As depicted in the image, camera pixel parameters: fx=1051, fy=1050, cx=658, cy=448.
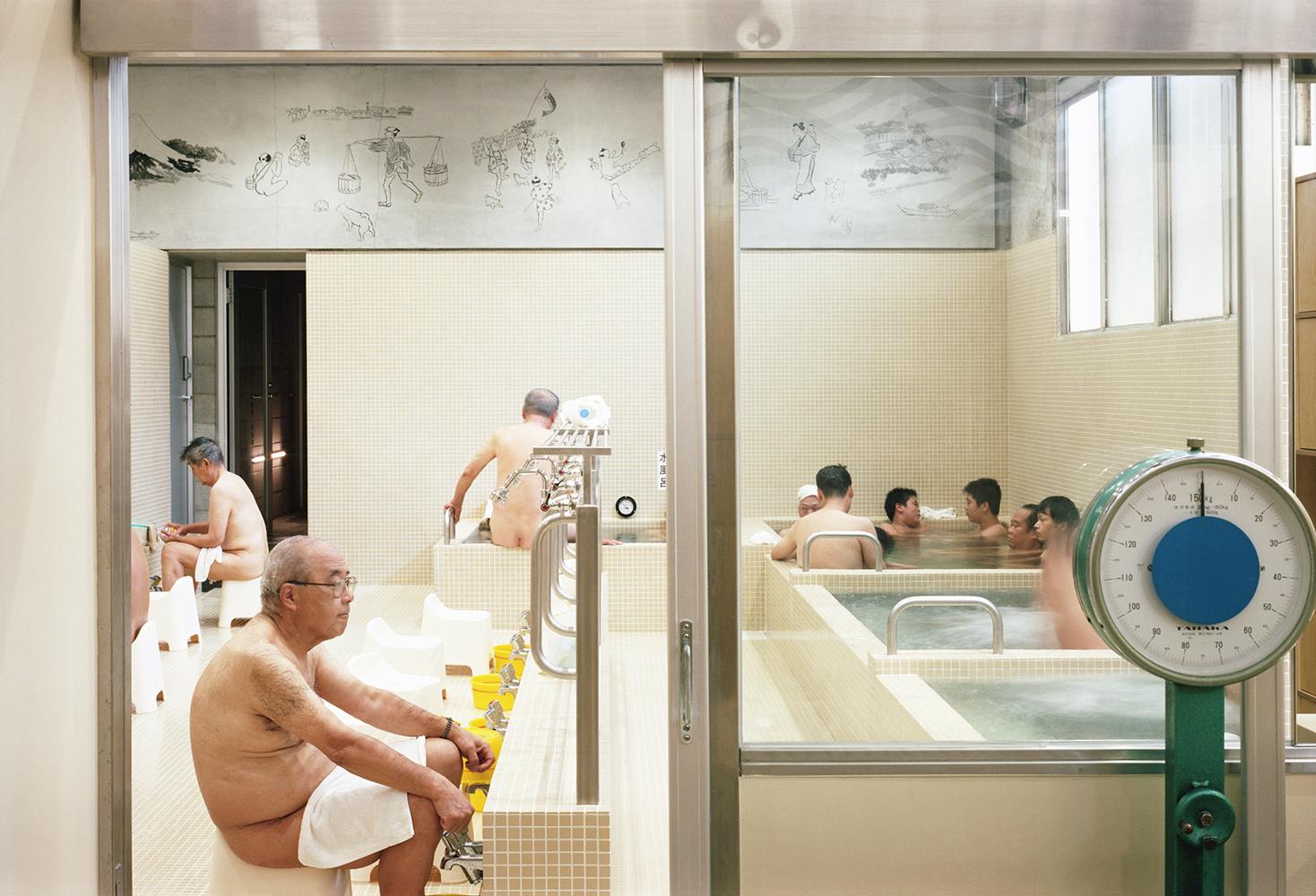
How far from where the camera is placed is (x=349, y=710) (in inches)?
106

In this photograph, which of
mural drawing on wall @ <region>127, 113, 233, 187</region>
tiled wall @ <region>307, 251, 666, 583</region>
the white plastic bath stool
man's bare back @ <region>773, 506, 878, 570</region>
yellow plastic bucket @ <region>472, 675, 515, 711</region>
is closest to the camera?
man's bare back @ <region>773, 506, 878, 570</region>

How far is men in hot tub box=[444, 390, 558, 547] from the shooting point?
561 centimetres

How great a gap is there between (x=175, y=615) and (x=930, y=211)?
4.34 metres

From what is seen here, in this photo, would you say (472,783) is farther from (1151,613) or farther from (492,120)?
(492,120)

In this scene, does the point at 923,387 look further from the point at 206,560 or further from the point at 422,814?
the point at 206,560

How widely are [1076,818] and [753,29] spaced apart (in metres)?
1.76

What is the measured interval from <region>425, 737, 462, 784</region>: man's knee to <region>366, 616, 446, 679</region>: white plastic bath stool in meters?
1.75

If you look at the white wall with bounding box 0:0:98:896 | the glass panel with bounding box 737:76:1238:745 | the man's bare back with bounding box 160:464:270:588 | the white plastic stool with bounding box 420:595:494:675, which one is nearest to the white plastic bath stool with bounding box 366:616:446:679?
the white plastic stool with bounding box 420:595:494:675

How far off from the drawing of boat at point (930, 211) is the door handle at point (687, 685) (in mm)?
962

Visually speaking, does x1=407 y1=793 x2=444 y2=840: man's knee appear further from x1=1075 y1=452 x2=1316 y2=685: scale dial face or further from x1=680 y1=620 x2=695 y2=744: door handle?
x1=1075 y1=452 x2=1316 y2=685: scale dial face

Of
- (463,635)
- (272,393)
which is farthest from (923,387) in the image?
(272,393)

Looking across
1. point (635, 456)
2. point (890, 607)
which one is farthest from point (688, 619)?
point (635, 456)

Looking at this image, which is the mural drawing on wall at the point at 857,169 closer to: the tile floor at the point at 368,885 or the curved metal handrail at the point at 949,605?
the curved metal handrail at the point at 949,605

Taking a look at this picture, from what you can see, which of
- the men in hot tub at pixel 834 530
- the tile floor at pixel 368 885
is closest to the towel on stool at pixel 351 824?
the tile floor at pixel 368 885
